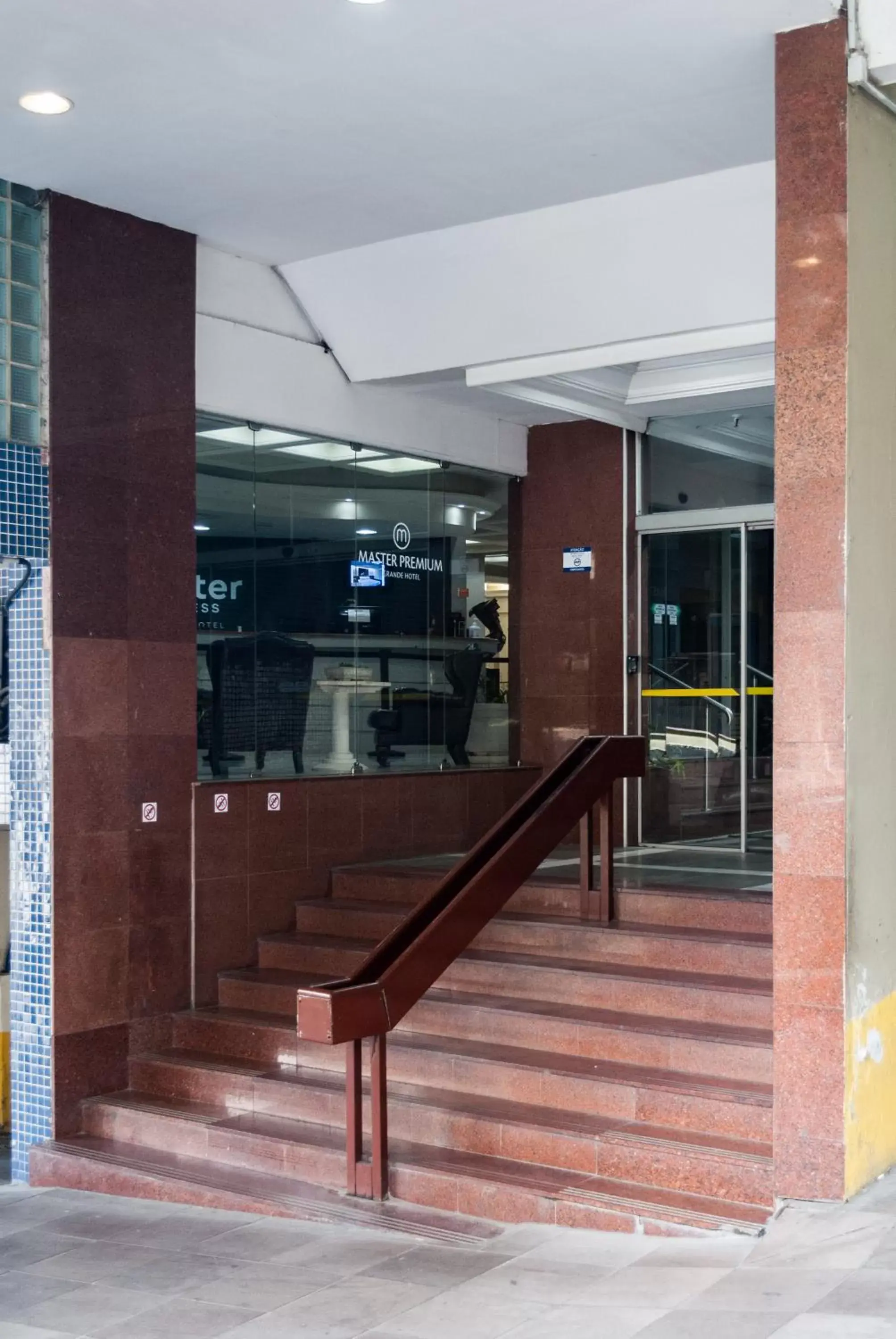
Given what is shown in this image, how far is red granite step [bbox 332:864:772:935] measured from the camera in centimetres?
664

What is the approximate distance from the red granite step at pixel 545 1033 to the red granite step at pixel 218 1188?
676mm

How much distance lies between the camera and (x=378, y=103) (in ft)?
18.4

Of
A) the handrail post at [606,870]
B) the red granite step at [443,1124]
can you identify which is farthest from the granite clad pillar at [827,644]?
the handrail post at [606,870]

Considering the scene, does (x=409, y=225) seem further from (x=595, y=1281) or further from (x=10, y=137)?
(x=595, y=1281)

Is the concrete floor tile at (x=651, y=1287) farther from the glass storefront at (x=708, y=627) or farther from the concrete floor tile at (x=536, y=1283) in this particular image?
the glass storefront at (x=708, y=627)

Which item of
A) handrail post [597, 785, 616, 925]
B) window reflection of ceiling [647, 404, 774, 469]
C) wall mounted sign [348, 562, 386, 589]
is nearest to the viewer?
handrail post [597, 785, 616, 925]

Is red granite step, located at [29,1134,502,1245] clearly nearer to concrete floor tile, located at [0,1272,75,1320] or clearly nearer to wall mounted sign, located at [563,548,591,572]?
concrete floor tile, located at [0,1272,75,1320]

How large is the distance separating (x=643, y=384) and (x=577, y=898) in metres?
3.17

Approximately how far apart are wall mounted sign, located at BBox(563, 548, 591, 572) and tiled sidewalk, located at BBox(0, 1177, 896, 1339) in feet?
16.8

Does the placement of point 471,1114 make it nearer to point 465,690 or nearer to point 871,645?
point 871,645

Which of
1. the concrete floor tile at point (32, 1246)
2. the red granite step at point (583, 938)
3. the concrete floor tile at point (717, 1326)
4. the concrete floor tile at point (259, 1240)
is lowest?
the concrete floor tile at point (32, 1246)

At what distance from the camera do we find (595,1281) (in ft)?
14.6

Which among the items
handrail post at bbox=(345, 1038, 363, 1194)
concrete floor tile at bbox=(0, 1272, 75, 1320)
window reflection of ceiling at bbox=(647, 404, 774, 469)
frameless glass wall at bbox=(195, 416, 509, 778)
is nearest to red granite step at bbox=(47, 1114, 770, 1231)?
handrail post at bbox=(345, 1038, 363, 1194)

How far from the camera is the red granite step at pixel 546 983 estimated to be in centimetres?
600
